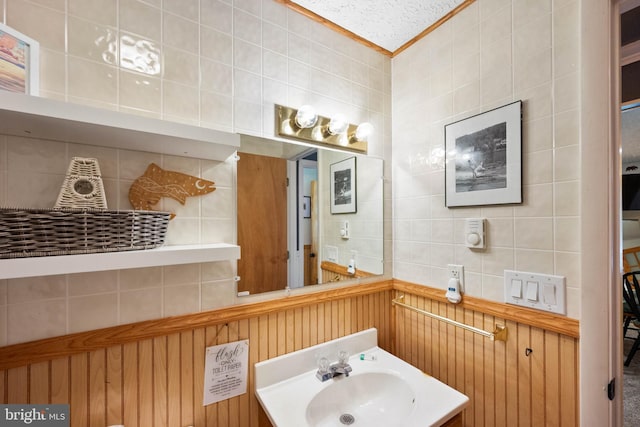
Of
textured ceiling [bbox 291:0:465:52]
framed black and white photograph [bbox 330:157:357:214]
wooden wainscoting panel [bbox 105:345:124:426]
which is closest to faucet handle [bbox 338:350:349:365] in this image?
framed black and white photograph [bbox 330:157:357:214]

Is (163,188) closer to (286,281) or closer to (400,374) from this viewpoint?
(286,281)

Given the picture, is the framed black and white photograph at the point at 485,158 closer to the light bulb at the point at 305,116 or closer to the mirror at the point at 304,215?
the mirror at the point at 304,215

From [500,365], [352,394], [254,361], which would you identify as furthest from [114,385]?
[500,365]

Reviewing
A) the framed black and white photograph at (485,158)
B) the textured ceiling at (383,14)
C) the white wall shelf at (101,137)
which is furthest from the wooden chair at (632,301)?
the white wall shelf at (101,137)

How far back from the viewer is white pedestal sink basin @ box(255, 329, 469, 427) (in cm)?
94

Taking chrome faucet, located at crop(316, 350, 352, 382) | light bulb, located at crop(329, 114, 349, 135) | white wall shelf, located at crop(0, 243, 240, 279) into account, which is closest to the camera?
white wall shelf, located at crop(0, 243, 240, 279)

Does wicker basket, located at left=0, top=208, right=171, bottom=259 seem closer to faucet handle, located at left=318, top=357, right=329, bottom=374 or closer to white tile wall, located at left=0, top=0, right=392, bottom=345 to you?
white tile wall, located at left=0, top=0, right=392, bottom=345

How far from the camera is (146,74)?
0.90m

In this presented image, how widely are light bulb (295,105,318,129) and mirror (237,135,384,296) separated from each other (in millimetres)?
100

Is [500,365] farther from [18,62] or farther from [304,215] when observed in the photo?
[18,62]

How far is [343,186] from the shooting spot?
1.38m

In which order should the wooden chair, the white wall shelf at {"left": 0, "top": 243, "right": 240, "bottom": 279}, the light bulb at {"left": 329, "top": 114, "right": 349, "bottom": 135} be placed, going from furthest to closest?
the wooden chair → the light bulb at {"left": 329, "top": 114, "right": 349, "bottom": 135} → the white wall shelf at {"left": 0, "top": 243, "right": 240, "bottom": 279}

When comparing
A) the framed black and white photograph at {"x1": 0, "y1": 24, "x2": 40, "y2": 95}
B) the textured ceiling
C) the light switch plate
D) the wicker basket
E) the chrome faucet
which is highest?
the textured ceiling

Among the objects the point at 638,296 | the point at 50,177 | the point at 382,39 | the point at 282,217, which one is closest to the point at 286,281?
the point at 282,217
